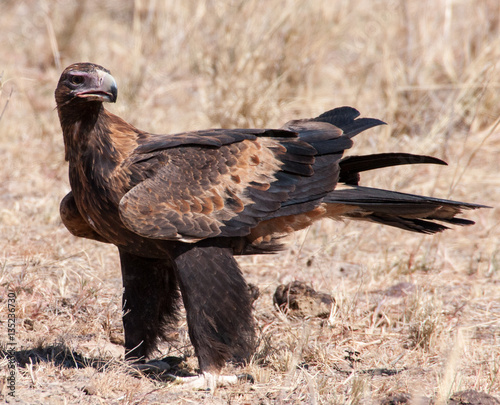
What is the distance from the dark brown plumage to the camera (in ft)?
11.4

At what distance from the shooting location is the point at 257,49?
7.02 metres

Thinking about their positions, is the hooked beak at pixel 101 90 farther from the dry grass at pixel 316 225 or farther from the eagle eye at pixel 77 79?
the dry grass at pixel 316 225

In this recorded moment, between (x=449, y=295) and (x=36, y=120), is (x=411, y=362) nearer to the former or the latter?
(x=449, y=295)

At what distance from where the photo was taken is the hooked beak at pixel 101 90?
3.39 metres

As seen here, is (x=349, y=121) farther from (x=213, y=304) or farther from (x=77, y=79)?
(x=77, y=79)

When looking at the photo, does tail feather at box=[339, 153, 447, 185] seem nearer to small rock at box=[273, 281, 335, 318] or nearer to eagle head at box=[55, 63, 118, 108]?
small rock at box=[273, 281, 335, 318]

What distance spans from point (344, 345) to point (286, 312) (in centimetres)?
48

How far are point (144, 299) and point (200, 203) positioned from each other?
800 millimetres

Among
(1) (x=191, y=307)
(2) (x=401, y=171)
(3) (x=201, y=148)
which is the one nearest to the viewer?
(1) (x=191, y=307)

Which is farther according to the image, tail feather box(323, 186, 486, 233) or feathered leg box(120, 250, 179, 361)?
feathered leg box(120, 250, 179, 361)

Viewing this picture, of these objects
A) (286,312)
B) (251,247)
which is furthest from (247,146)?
(286,312)

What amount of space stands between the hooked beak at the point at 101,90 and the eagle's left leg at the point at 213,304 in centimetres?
90

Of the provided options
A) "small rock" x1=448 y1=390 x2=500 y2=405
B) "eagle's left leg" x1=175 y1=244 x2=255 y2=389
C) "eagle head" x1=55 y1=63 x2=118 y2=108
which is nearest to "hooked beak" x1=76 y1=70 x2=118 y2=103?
"eagle head" x1=55 y1=63 x2=118 y2=108

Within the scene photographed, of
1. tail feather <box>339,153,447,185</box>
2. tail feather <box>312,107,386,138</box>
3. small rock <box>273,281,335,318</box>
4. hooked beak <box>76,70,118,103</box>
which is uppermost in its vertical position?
hooked beak <box>76,70,118,103</box>
